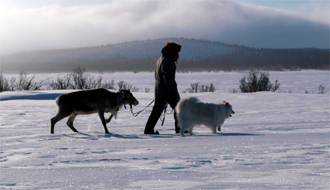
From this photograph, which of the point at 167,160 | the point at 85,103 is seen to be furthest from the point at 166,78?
the point at 167,160

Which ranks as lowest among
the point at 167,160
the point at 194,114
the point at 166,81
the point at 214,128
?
the point at 167,160

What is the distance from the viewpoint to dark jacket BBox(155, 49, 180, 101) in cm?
732

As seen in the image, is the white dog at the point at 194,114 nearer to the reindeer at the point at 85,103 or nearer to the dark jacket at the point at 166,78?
the dark jacket at the point at 166,78

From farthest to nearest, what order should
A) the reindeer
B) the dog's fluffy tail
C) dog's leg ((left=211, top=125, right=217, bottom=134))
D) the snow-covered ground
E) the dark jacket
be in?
the reindeer
dog's leg ((left=211, top=125, right=217, bottom=134))
the dark jacket
the dog's fluffy tail
the snow-covered ground

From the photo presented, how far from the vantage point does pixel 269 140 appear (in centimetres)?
643

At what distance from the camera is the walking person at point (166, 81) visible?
24.0 ft

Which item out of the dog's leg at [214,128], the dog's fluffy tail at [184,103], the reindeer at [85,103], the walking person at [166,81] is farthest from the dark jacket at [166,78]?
the reindeer at [85,103]

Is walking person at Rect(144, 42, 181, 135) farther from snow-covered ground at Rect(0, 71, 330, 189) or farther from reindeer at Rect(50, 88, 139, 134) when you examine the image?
reindeer at Rect(50, 88, 139, 134)

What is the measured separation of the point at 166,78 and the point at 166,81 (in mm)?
60

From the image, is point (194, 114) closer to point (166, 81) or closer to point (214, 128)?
point (214, 128)

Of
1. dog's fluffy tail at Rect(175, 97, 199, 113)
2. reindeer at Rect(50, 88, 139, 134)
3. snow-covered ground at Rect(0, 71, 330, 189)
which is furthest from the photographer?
reindeer at Rect(50, 88, 139, 134)

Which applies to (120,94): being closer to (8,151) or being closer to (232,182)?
(8,151)

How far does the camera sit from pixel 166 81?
729 cm

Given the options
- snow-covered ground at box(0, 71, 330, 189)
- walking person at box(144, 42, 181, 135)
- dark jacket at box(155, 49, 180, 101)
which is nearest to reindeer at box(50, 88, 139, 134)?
snow-covered ground at box(0, 71, 330, 189)
